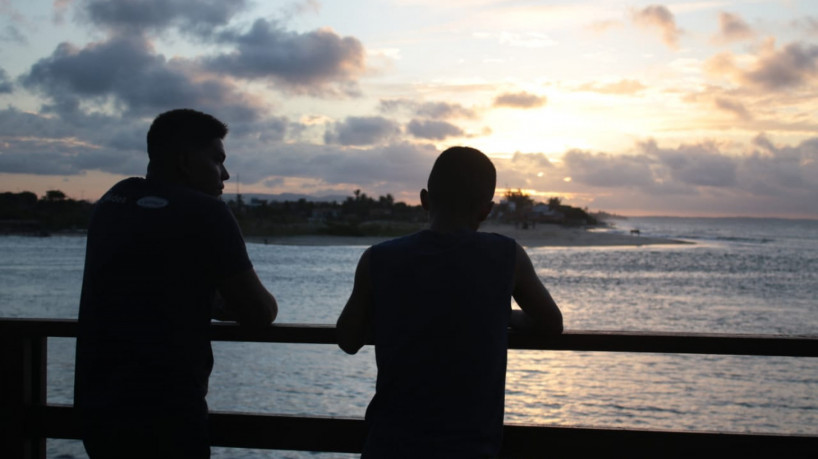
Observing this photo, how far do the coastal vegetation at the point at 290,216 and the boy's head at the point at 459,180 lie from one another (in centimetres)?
7724

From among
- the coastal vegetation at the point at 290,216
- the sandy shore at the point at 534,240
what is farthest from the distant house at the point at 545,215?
the sandy shore at the point at 534,240

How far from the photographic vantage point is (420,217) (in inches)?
4523

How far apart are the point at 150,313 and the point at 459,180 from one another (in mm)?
879

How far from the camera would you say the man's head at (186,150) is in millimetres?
1896

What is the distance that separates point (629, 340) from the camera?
2168 mm

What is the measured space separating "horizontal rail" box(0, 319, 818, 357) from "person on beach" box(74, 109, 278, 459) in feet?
1.32

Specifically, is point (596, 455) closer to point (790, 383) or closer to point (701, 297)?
point (790, 383)

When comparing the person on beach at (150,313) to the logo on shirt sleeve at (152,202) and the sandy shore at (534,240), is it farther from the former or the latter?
the sandy shore at (534,240)

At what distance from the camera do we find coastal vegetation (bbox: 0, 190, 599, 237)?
3455 inches

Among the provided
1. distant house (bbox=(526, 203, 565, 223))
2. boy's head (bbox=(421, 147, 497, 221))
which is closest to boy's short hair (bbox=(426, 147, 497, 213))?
boy's head (bbox=(421, 147, 497, 221))

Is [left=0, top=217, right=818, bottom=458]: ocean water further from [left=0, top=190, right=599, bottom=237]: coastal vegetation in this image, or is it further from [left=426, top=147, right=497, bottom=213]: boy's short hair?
[left=0, top=190, right=599, bottom=237]: coastal vegetation

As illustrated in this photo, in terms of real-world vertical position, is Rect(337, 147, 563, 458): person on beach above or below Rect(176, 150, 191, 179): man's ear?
below

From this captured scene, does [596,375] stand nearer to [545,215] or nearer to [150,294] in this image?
[150,294]

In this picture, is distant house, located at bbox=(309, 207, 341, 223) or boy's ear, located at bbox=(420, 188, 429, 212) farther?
distant house, located at bbox=(309, 207, 341, 223)
